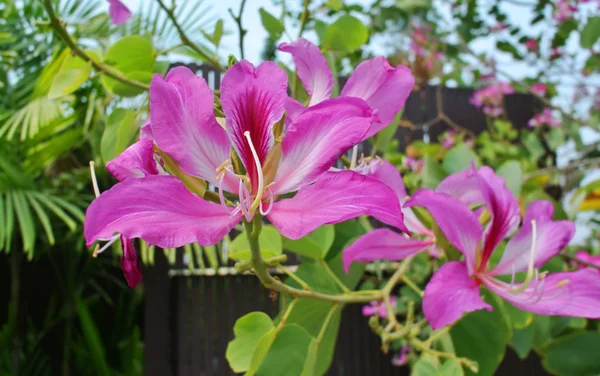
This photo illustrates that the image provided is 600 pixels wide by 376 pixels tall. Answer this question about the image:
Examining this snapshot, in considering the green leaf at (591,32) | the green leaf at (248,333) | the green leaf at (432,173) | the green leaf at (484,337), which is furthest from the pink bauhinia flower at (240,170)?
the green leaf at (591,32)

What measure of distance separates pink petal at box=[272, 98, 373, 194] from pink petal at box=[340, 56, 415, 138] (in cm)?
9

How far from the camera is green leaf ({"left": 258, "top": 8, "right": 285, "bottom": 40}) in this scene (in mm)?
534

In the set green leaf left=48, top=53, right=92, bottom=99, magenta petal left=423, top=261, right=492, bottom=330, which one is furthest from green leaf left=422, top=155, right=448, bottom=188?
green leaf left=48, top=53, right=92, bottom=99

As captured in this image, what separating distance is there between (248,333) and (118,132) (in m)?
0.20

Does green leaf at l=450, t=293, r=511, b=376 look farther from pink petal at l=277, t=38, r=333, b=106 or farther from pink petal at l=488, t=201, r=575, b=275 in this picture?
pink petal at l=277, t=38, r=333, b=106

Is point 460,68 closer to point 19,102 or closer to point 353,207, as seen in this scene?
point 19,102

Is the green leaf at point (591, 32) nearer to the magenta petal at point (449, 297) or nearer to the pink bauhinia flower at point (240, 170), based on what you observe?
the magenta petal at point (449, 297)

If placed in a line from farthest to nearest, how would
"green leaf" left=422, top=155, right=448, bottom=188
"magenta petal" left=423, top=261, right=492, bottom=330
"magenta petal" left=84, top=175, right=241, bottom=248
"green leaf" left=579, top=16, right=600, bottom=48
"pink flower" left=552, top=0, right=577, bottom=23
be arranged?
"pink flower" left=552, top=0, right=577, bottom=23 → "green leaf" left=579, top=16, right=600, bottom=48 → "green leaf" left=422, top=155, right=448, bottom=188 → "magenta petal" left=423, top=261, right=492, bottom=330 → "magenta petal" left=84, top=175, right=241, bottom=248

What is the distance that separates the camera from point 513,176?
0.73 metres

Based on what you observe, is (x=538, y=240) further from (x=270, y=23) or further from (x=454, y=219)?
(x=270, y=23)

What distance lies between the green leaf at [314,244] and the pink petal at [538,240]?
0.15 meters

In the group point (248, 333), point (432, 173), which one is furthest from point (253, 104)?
point (432, 173)

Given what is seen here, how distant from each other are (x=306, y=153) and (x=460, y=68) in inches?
109

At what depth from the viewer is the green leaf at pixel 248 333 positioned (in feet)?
1.17
